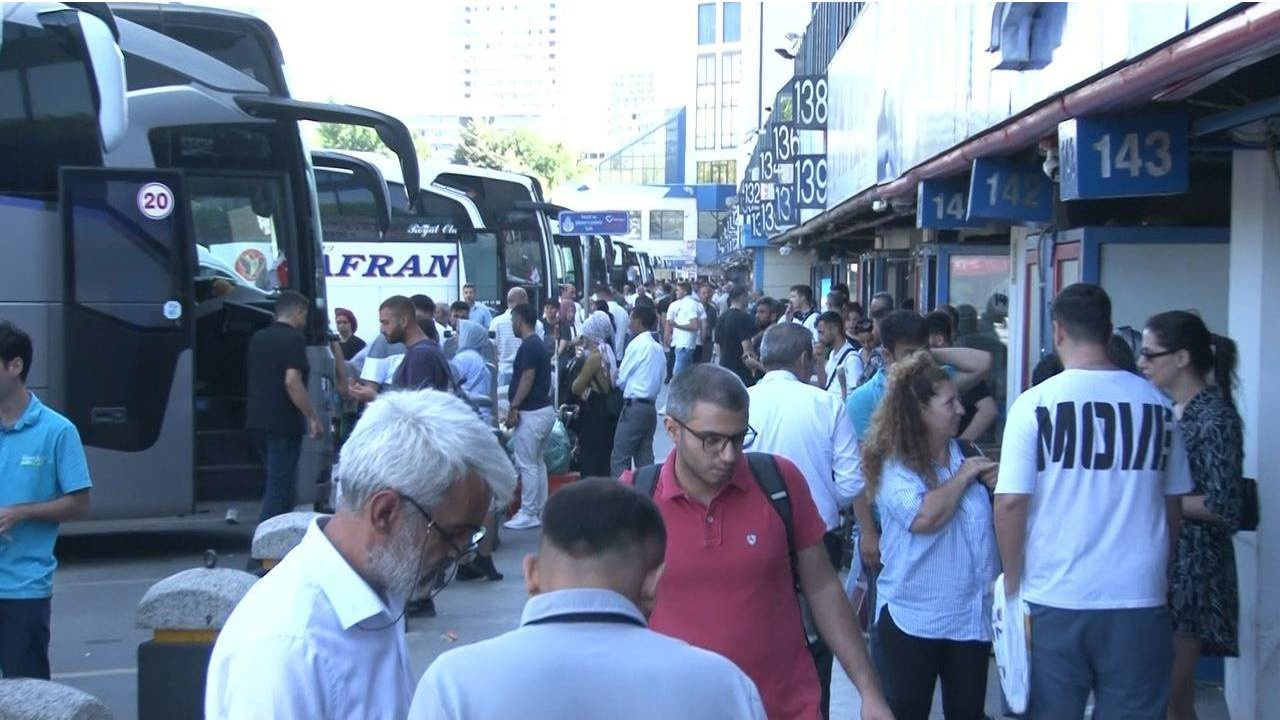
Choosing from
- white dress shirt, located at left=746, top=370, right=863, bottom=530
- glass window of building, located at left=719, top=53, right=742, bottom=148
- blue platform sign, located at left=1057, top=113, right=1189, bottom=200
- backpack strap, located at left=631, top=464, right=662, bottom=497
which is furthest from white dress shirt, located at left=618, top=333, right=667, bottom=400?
glass window of building, located at left=719, top=53, right=742, bottom=148

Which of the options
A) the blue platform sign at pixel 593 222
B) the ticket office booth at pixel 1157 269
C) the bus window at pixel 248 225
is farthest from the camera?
the blue platform sign at pixel 593 222

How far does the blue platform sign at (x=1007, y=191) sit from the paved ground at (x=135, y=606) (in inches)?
116

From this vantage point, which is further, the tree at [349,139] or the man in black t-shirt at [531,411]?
the tree at [349,139]

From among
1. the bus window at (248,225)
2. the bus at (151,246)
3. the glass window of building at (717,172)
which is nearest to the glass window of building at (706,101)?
the glass window of building at (717,172)

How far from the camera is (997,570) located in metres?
Answer: 5.24

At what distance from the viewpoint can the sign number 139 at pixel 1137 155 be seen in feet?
21.3

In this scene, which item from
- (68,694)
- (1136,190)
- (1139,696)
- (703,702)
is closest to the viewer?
(703,702)

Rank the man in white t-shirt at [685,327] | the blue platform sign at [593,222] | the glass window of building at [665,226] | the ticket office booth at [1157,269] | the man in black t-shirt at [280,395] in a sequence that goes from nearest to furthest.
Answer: the ticket office booth at [1157,269] < the man in black t-shirt at [280,395] < the blue platform sign at [593,222] < the man in white t-shirt at [685,327] < the glass window of building at [665,226]

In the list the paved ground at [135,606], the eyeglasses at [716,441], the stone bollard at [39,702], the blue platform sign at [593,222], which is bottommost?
the paved ground at [135,606]

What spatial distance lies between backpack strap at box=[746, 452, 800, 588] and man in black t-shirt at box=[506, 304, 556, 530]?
7.72 metres

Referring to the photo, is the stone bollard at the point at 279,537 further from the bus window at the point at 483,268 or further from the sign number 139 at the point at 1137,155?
the bus window at the point at 483,268

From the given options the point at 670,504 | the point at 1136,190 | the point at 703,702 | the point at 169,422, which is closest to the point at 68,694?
the point at 670,504

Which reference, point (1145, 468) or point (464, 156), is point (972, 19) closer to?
point (1145, 468)

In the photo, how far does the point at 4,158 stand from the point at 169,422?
7.29 feet
